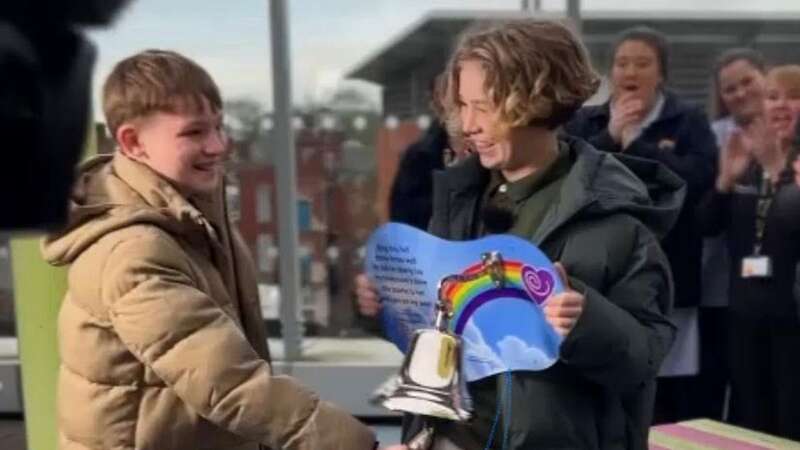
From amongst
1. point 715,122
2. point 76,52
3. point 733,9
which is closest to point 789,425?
point 715,122

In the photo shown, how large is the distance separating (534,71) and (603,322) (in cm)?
40

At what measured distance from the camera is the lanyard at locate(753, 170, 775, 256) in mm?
4293

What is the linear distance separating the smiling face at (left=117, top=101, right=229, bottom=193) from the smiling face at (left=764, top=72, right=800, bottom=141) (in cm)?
256

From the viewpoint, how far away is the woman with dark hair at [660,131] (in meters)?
4.23

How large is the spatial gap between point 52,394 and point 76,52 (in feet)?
6.83

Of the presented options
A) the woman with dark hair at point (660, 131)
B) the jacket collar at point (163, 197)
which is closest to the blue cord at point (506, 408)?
the jacket collar at point (163, 197)

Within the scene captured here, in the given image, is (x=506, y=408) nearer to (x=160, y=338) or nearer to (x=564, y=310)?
(x=564, y=310)

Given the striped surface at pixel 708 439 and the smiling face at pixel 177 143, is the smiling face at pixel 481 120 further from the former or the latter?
the striped surface at pixel 708 439

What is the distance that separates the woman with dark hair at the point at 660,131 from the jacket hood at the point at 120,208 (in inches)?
80.7

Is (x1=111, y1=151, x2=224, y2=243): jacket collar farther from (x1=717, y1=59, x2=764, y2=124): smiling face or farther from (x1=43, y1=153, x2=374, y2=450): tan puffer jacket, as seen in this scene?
(x1=717, y1=59, x2=764, y2=124): smiling face

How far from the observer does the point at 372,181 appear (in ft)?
19.4

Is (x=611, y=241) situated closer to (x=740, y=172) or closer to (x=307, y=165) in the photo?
(x=740, y=172)

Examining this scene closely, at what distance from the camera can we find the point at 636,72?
4.32 meters

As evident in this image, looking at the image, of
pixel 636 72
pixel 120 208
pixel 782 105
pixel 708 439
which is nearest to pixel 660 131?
pixel 636 72
